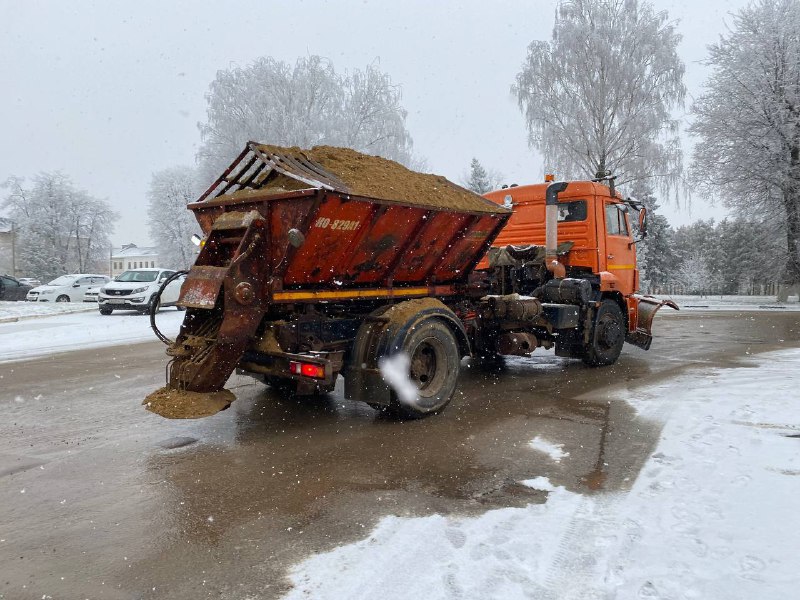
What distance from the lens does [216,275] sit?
5.06 meters

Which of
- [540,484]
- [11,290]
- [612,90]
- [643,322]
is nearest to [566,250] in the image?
[643,322]

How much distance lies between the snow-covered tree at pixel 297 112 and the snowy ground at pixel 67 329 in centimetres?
1105

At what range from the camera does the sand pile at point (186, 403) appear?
496cm

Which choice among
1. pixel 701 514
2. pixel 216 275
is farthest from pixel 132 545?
pixel 701 514

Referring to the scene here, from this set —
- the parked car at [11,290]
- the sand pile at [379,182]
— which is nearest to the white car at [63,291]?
the parked car at [11,290]

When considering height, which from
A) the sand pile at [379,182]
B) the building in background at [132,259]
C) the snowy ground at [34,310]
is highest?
the building in background at [132,259]

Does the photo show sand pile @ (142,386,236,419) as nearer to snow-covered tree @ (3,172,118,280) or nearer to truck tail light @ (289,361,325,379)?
truck tail light @ (289,361,325,379)

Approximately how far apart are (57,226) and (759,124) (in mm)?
52881

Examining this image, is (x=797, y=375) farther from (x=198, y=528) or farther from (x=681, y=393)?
(x=198, y=528)

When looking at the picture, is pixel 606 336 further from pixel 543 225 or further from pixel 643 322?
pixel 543 225

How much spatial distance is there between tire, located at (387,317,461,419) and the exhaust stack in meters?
2.89

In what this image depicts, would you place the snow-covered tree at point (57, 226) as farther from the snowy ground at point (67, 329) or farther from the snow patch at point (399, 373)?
the snow patch at point (399, 373)

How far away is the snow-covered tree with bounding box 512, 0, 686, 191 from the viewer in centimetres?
2494

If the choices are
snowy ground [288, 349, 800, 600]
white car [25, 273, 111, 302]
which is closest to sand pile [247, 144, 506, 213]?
snowy ground [288, 349, 800, 600]
